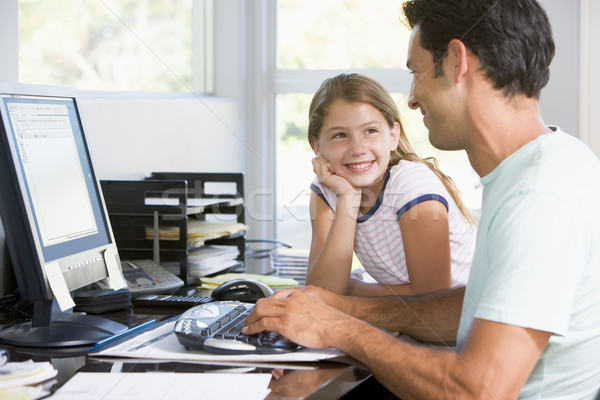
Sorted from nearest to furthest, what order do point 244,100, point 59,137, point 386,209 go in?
point 59,137, point 386,209, point 244,100

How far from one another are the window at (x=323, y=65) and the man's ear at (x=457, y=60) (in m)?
2.06

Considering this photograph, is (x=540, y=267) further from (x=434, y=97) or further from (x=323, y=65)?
(x=323, y=65)

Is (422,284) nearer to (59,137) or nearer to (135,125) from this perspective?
(59,137)

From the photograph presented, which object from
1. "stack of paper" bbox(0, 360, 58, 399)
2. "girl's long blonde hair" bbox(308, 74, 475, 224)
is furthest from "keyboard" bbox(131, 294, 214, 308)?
"girl's long blonde hair" bbox(308, 74, 475, 224)

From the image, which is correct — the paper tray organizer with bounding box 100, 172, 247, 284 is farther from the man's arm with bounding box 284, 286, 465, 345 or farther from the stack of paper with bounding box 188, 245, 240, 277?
the man's arm with bounding box 284, 286, 465, 345

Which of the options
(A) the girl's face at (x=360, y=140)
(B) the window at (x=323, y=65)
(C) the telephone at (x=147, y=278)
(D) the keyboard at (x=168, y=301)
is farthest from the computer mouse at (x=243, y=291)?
(B) the window at (x=323, y=65)

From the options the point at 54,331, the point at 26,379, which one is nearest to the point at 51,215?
the point at 54,331

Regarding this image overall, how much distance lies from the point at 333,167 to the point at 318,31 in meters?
1.58

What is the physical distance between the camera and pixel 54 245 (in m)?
1.24

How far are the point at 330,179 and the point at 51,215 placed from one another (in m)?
0.85

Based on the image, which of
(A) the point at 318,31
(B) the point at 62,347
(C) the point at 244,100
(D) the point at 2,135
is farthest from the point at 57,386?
(A) the point at 318,31

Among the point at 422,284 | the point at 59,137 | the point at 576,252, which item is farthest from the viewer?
the point at 422,284

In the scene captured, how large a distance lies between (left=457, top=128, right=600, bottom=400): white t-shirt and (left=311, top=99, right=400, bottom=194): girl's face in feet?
2.61

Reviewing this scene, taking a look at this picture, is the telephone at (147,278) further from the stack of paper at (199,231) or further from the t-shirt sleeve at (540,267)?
the t-shirt sleeve at (540,267)
